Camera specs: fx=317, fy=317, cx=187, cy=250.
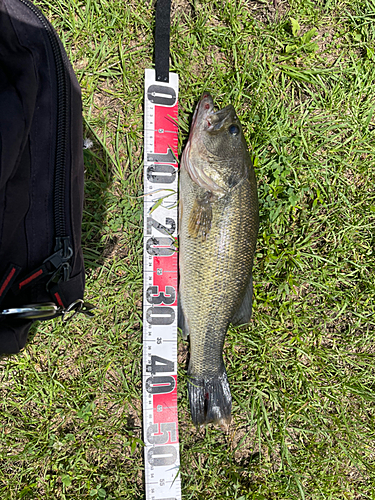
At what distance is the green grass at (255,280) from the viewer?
261cm

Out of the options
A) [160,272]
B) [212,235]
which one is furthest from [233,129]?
[160,272]

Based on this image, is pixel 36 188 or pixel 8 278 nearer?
pixel 8 278

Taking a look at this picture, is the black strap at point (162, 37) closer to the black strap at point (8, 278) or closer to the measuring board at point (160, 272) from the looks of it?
the measuring board at point (160, 272)

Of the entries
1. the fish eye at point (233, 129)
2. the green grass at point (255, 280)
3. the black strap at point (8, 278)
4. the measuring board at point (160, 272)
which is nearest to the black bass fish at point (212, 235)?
the fish eye at point (233, 129)

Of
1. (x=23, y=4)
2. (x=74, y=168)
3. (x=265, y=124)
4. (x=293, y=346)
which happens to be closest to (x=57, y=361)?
(x=74, y=168)

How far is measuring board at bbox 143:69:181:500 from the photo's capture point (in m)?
2.63

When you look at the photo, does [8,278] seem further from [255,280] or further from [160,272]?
[255,280]

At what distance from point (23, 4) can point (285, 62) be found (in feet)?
7.30

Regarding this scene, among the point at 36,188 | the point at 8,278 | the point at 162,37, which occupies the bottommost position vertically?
the point at 8,278

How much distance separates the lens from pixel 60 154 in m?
1.78

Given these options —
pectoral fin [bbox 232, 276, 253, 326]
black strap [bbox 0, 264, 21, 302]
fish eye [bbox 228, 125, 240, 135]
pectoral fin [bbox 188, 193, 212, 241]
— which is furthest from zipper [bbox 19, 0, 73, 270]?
pectoral fin [bbox 232, 276, 253, 326]

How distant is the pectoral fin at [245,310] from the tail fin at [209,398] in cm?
45

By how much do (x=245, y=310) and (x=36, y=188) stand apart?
1.82 m

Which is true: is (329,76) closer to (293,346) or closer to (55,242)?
(293,346)
